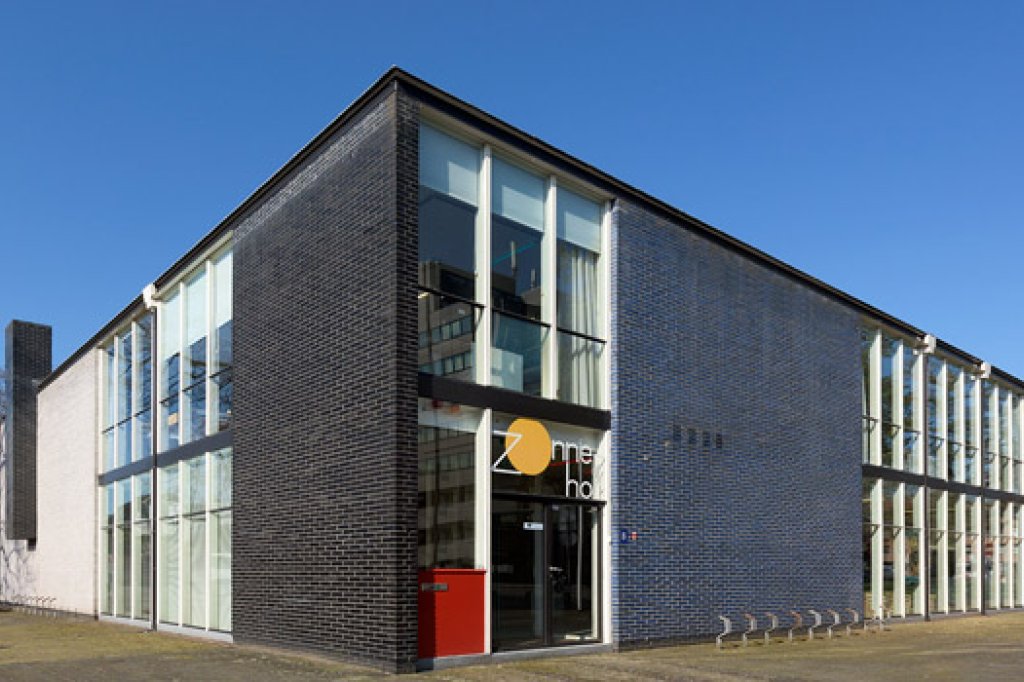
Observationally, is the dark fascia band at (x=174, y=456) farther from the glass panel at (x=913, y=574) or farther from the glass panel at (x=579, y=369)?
the glass panel at (x=913, y=574)

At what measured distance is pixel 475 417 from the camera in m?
12.6

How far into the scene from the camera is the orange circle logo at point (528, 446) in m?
13.0

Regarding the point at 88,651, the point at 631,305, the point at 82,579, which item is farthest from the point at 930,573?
the point at 82,579

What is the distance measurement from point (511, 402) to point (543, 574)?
7.68 ft

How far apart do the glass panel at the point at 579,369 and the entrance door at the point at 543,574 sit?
1.55 metres

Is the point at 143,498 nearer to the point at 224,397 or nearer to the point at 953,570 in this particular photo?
the point at 224,397

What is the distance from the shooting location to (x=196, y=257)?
17422 millimetres

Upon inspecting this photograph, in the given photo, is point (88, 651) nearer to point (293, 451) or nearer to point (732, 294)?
point (293, 451)

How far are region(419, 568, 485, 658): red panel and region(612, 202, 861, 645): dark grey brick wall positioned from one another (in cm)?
258

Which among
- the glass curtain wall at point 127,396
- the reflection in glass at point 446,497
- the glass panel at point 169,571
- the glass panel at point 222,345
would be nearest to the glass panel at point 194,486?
the glass panel at point 169,571

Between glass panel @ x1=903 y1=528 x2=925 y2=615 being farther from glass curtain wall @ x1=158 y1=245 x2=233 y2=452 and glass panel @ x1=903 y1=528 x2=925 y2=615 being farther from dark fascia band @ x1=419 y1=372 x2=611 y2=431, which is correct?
glass curtain wall @ x1=158 y1=245 x2=233 y2=452

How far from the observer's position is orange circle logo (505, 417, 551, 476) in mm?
12992

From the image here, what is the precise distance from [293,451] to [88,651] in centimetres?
425

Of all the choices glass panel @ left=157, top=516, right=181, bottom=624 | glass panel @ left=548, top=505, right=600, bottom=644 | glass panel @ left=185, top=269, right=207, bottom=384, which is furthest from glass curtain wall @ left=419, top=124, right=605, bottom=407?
glass panel @ left=157, top=516, right=181, bottom=624
